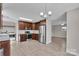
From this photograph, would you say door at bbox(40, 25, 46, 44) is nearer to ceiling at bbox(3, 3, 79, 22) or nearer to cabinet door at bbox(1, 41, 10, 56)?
ceiling at bbox(3, 3, 79, 22)

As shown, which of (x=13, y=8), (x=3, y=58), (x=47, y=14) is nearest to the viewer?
(x=3, y=58)

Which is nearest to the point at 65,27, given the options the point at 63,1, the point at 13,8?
Result: the point at 63,1

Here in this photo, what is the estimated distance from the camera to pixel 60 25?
2.18m

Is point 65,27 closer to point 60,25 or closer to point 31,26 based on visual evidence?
point 60,25

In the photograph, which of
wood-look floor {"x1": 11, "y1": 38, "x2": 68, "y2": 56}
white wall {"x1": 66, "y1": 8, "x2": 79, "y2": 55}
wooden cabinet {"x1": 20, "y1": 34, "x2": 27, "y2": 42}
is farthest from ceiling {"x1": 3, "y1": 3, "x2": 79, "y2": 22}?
wood-look floor {"x1": 11, "y1": 38, "x2": 68, "y2": 56}

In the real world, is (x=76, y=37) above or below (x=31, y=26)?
below

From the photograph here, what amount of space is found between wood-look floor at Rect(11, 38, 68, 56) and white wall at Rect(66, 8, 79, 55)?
15 cm

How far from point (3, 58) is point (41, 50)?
2.56 ft

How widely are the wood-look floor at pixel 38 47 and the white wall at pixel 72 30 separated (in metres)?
0.15

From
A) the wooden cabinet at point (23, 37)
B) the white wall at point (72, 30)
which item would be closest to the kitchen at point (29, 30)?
the wooden cabinet at point (23, 37)

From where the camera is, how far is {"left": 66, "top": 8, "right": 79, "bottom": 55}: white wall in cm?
211

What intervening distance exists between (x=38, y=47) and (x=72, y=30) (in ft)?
2.74

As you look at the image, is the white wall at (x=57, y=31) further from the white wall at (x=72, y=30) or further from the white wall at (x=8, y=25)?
the white wall at (x=8, y=25)

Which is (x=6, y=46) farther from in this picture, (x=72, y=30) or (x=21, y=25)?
(x=72, y=30)
